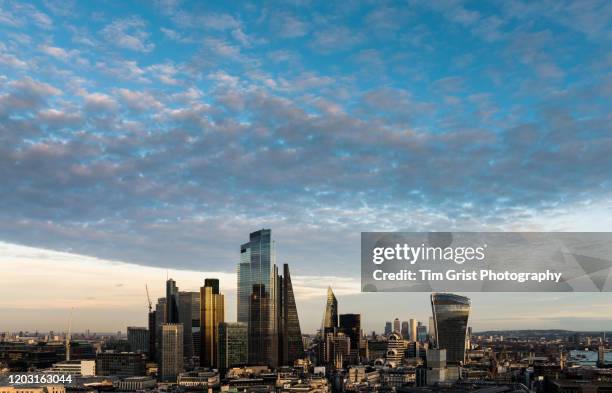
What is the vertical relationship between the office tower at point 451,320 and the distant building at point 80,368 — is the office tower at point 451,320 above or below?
above

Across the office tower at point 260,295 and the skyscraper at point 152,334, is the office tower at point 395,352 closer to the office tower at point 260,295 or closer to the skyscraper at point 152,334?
the office tower at point 260,295

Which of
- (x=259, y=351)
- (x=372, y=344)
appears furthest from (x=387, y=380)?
(x=372, y=344)

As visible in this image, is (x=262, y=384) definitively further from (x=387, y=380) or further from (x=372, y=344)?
(x=372, y=344)

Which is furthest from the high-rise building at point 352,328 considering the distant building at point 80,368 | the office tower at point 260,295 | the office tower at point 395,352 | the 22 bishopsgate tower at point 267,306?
the distant building at point 80,368

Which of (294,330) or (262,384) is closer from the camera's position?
(262,384)

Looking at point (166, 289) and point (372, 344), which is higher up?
point (166, 289)

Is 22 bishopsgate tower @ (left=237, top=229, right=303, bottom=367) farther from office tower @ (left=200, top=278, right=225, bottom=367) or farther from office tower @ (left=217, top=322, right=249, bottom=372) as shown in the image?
→ office tower @ (left=200, top=278, right=225, bottom=367)

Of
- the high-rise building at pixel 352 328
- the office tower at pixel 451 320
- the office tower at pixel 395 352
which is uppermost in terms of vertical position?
the office tower at pixel 451 320
